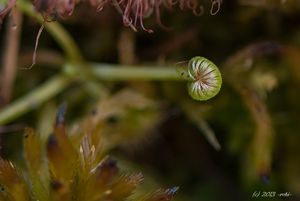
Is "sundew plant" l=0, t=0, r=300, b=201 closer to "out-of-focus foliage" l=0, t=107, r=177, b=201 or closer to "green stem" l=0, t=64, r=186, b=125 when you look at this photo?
"green stem" l=0, t=64, r=186, b=125

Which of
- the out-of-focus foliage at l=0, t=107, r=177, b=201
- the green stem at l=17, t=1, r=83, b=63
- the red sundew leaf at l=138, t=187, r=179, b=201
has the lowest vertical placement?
the red sundew leaf at l=138, t=187, r=179, b=201

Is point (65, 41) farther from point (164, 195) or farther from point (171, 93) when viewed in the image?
point (164, 195)

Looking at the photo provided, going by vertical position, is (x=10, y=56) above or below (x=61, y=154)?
above

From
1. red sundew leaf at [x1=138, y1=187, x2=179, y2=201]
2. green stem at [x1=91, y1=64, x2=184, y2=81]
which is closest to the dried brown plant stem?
green stem at [x1=91, y1=64, x2=184, y2=81]

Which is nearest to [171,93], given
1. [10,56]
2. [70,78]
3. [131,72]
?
[131,72]

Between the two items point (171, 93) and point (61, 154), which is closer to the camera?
point (61, 154)

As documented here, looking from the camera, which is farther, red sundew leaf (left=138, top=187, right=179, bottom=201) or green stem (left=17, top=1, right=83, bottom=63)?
green stem (left=17, top=1, right=83, bottom=63)

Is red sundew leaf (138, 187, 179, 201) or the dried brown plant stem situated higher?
the dried brown plant stem

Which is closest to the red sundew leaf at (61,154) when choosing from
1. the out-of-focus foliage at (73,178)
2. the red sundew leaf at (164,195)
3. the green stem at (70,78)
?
the out-of-focus foliage at (73,178)
